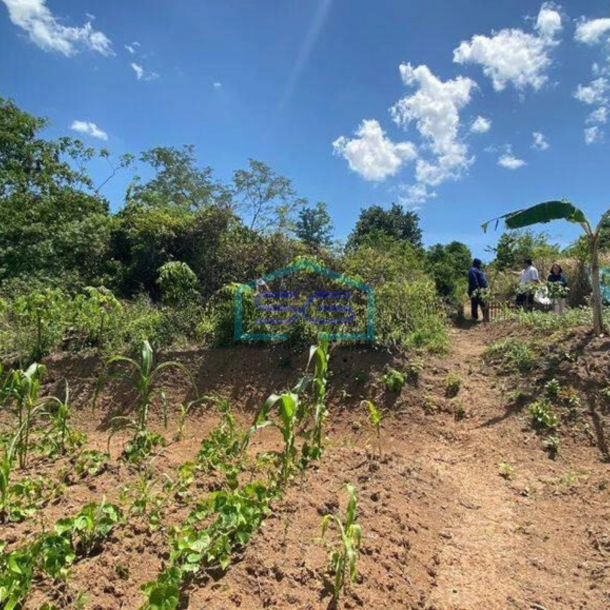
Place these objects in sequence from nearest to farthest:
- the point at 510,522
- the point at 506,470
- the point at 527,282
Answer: the point at 510,522, the point at 506,470, the point at 527,282

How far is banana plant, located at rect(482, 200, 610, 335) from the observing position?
556cm

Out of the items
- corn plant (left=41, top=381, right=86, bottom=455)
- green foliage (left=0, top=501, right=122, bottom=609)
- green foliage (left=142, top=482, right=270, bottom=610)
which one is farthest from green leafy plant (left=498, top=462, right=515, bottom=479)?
corn plant (left=41, top=381, right=86, bottom=455)

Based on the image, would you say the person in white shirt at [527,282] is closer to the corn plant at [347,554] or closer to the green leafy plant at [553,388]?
the green leafy plant at [553,388]

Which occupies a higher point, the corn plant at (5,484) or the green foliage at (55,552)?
the corn plant at (5,484)

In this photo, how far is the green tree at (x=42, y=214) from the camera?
1002 cm

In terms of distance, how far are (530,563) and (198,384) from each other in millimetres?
4359

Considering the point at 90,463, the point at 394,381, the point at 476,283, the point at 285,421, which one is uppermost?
the point at 476,283

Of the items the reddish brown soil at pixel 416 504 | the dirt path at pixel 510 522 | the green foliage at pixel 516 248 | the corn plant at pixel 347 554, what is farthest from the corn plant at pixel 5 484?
the green foliage at pixel 516 248

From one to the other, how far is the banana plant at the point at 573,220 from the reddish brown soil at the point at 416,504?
514 millimetres

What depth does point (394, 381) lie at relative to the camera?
5.27 m

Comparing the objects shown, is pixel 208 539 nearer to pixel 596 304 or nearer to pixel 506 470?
pixel 506 470

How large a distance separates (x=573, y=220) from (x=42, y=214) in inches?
500

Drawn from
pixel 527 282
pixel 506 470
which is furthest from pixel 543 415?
pixel 527 282

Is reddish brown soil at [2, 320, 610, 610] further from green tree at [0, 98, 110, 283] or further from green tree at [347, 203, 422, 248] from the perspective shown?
green tree at [347, 203, 422, 248]
